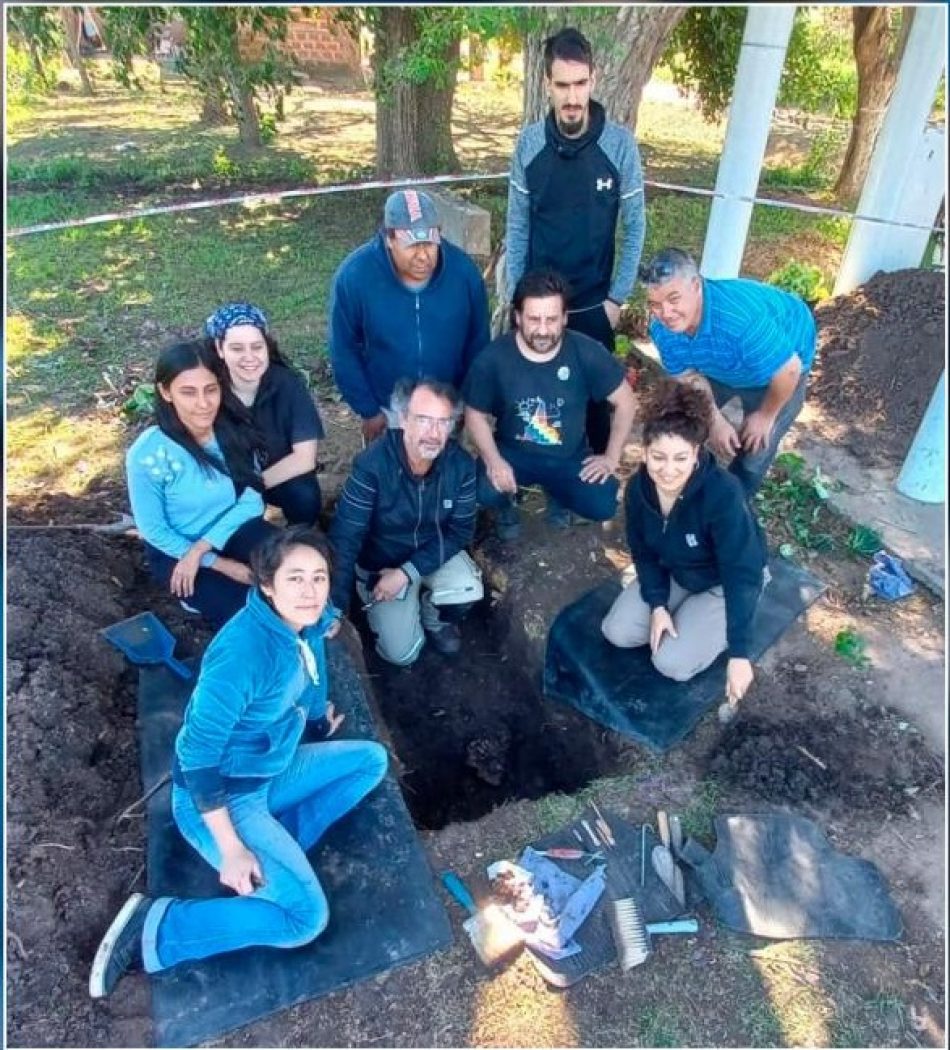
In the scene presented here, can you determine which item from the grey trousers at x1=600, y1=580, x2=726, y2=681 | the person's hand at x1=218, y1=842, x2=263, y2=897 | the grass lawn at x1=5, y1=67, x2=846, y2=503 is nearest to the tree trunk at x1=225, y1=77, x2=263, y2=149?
the grass lawn at x1=5, y1=67, x2=846, y2=503

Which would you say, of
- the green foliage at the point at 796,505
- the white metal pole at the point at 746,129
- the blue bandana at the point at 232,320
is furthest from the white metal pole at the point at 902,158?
the blue bandana at the point at 232,320

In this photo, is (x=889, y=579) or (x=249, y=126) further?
(x=249, y=126)

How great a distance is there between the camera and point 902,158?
20.3 ft

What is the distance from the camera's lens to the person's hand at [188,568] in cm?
361

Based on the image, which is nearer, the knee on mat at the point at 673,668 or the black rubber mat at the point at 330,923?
the black rubber mat at the point at 330,923

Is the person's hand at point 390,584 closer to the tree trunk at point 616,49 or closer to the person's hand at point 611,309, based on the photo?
the person's hand at point 611,309

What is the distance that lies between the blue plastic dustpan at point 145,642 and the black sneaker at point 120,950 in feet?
3.78

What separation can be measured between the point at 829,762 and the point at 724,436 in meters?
1.56

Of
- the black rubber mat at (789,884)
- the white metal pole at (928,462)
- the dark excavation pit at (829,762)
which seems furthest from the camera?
the white metal pole at (928,462)

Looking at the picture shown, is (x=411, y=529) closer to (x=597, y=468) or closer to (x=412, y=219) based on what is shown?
(x=597, y=468)

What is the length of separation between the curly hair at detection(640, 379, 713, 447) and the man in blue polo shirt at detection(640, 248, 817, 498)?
0.60 metres

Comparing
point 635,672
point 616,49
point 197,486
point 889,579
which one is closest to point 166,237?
point 616,49

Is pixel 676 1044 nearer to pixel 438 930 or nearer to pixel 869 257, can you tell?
pixel 438 930

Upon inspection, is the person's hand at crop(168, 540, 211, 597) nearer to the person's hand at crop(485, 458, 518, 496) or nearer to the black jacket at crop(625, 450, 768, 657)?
the person's hand at crop(485, 458, 518, 496)
